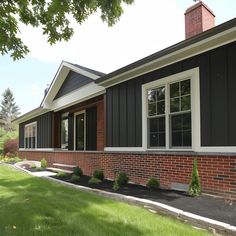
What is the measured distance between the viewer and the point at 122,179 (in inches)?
391

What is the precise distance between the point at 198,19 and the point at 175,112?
429 centimetres

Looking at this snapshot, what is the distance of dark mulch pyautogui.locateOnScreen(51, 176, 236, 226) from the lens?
6.02 metres

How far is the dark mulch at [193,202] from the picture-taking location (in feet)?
19.7

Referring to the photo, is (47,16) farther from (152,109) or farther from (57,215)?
(152,109)

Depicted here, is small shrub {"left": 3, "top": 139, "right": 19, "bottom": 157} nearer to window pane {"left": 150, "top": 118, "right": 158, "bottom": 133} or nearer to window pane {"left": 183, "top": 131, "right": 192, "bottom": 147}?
window pane {"left": 150, "top": 118, "right": 158, "bottom": 133}

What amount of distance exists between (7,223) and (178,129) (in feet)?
16.3

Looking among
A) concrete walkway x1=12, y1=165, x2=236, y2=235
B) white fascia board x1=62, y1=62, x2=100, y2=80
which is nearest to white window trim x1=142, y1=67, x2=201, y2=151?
concrete walkway x1=12, y1=165, x2=236, y2=235

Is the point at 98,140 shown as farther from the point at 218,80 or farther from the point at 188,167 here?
the point at 218,80

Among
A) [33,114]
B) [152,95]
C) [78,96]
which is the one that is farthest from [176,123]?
[33,114]

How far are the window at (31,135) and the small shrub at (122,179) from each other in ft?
43.3

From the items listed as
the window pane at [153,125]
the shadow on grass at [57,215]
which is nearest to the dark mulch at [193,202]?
the shadow on grass at [57,215]

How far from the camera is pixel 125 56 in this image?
2050 cm

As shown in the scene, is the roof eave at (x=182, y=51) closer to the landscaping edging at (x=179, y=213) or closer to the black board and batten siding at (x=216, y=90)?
the black board and batten siding at (x=216, y=90)

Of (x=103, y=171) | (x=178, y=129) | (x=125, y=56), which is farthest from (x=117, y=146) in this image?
(x=125, y=56)
